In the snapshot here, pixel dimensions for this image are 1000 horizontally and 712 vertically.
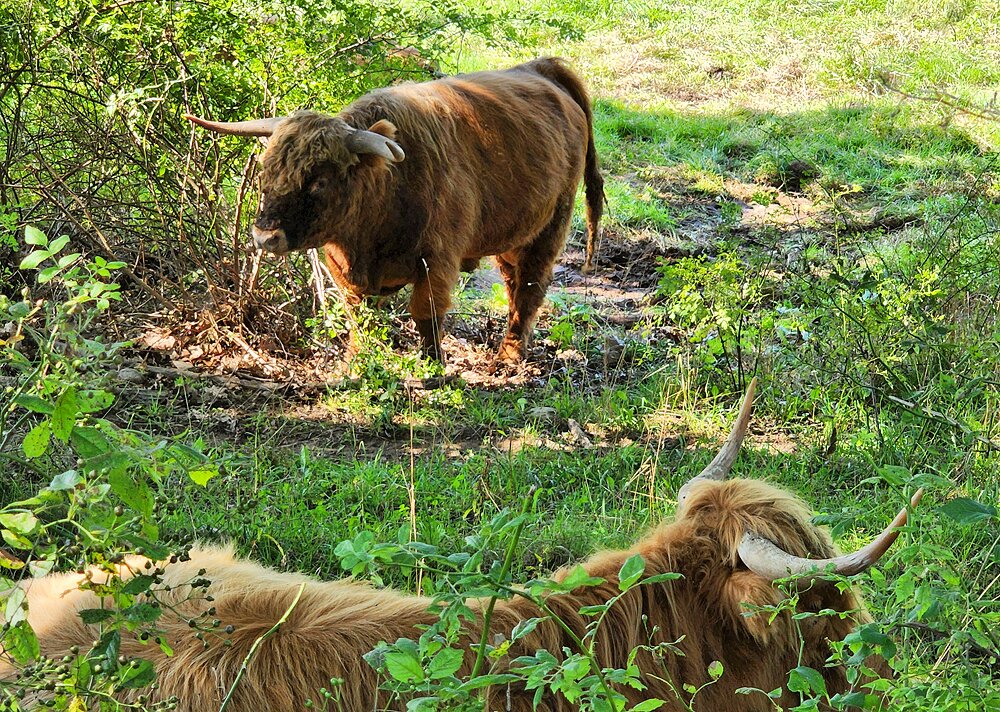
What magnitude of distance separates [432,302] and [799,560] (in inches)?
155

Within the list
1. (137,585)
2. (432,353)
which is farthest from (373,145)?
(137,585)

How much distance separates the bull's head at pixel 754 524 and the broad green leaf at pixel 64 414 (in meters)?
1.73

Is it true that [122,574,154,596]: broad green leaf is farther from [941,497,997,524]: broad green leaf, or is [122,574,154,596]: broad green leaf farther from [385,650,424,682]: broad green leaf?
[941,497,997,524]: broad green leaf

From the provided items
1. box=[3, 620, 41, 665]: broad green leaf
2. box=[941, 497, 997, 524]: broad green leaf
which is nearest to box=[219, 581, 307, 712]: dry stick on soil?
box=[3, 620, 41, 665]: broad green leaf

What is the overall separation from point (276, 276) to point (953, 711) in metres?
5.36

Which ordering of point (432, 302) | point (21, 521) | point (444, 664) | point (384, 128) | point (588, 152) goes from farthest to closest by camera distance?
point (588, 152) → point (432, 302) → point (384, 128) → point (444, 664) → point (21, 521)

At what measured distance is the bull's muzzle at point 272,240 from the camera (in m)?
6.05

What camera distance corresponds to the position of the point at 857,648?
242 centimetres

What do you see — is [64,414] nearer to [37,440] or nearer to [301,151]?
[37,440]

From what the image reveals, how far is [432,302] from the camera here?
6.58m

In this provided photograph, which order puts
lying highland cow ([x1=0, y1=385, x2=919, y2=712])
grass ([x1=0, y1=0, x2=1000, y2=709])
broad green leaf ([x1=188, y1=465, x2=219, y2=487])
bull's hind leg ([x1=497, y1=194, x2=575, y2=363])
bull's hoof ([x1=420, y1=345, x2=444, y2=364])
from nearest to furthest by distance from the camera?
broad green leaf ([x1=188, y1=465, x2=219, y2=487]) < lying highland cow ([x1=0, y1=385, x2=919, y2=712]) < grass ([x1=0, y1=0, x2=1000, y2=709]) < bull's hoof ([x1=420, y1=345, x2=444, y2=364]) < bull's hind leg ([x1=497, y1=194, x2=575, y2=363])

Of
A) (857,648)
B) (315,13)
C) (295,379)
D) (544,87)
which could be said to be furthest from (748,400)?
(544,87)

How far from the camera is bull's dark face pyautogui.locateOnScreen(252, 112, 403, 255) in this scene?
607 centimetres

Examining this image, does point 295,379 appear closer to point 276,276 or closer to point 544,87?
point 276,276
